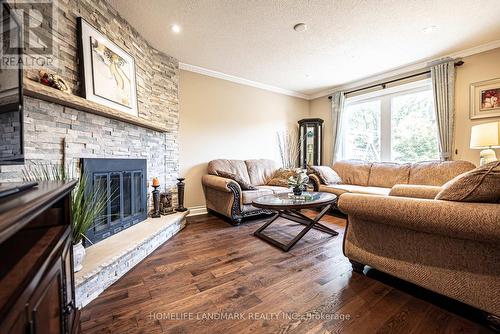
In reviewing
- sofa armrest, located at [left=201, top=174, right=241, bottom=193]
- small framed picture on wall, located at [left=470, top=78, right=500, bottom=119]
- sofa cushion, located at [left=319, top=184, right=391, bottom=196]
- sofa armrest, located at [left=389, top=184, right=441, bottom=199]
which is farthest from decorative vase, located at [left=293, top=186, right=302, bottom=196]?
small framed picture on wall, located at [left=470, top=78, right=500, bottom=119]

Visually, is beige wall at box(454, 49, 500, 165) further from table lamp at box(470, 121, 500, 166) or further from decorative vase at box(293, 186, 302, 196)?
decorative vase at box(293, 186, 302, 196)

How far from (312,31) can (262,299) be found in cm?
286

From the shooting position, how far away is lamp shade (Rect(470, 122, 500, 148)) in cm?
247

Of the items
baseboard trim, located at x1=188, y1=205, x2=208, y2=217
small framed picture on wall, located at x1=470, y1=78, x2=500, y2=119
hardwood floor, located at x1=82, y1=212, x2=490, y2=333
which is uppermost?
small framed picture on wall, located at x1=470, y1=78, x2=500, y2=119

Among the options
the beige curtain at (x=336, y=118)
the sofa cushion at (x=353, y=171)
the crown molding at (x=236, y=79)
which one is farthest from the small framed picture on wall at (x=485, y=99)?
the crown molding at (x=236, y=79)

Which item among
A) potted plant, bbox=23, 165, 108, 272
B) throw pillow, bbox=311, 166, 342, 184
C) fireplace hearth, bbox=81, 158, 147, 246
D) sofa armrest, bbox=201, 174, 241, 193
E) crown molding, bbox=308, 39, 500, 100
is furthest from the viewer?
throw pillow, bbox=311, 166, 342, 184

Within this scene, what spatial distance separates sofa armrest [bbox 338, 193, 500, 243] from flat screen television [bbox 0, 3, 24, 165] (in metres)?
1.95

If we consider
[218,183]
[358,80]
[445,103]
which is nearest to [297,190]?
[218,183]

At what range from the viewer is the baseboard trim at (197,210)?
362cm

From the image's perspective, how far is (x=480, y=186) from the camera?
121 centimetres

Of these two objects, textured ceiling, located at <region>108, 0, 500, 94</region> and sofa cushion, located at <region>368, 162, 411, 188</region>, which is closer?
textured ceiling, located at <region>108, 0, 500, 94</region>

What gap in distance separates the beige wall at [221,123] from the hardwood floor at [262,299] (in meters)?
1.82

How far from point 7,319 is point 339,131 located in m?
4.91

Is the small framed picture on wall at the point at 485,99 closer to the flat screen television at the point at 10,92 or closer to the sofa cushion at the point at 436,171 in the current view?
the sofa cushion at the point at 436,171
